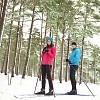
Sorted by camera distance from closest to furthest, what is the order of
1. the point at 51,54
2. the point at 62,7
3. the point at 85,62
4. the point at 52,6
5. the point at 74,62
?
the point at 51,54
the point at 74,62
the point at 52,6
the point at 62,7
the point at 85,62

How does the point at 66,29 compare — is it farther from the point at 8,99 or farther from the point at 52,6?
the point at 8,99

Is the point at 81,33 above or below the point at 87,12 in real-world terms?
below

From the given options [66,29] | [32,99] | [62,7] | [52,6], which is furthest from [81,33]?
[32,99]

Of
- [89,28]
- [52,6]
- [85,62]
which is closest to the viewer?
[52,6]

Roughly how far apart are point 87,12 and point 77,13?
2.53 meters

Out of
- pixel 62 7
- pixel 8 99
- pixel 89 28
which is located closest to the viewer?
pixel 8 99

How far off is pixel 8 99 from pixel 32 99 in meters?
0.74

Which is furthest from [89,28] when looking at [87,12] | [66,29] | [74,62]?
[74,62]

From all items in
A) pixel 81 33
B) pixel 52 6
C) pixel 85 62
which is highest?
pixel 52 6

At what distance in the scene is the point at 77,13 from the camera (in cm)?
2483

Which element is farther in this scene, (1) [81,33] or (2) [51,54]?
(1) [81,33]

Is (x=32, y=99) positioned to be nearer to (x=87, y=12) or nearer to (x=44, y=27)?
(x=44, y=27)

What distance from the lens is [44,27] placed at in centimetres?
2411

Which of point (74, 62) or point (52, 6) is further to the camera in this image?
point (52, 6)
